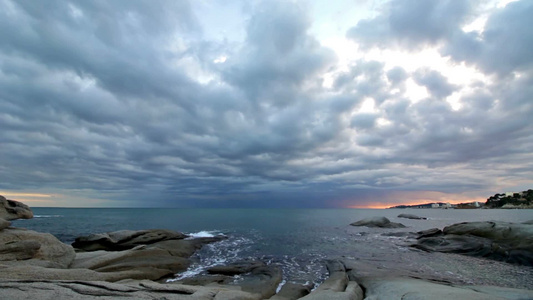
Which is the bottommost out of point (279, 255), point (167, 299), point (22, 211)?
point (279, 255)

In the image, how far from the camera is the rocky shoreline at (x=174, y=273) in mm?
11620

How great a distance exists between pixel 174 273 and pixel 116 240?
15.9 m

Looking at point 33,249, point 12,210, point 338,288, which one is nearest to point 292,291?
point 338,288

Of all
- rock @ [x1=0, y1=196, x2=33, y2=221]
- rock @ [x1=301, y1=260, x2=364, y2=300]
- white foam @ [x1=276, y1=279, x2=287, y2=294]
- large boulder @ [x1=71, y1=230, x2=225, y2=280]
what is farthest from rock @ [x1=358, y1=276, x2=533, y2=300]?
rock @ [x1=0, y1=196, x2=33, y2=221]

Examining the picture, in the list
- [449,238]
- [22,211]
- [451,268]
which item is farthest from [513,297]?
[22,211]

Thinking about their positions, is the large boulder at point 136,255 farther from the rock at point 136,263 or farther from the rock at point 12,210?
the rock at point 12,210

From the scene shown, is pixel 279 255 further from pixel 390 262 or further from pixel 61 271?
pixel 61 271

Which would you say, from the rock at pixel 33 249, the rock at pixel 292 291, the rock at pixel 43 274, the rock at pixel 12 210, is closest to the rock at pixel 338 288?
the rock at pixel 292 291

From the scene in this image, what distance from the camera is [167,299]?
1109 centimetres

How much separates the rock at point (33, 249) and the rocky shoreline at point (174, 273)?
5 cm

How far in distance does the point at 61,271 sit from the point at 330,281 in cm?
1866

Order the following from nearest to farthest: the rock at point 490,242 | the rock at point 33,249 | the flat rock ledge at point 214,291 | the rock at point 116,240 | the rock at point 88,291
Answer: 1. the rock at point 88,291
2. the flat rock ledge at point 214,291
3. the rock at point 33,249
4. the rock at point 490,242
5. the rock at point 116,240

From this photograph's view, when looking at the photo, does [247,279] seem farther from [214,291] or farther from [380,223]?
[380,223]

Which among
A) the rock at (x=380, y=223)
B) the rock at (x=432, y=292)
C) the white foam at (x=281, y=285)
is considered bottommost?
the rock at (x=380, y=223)
